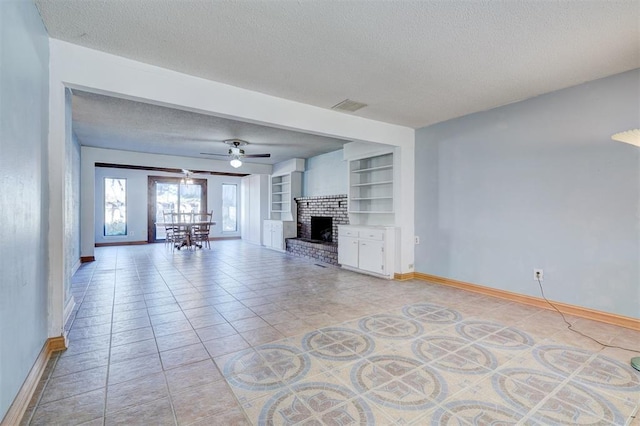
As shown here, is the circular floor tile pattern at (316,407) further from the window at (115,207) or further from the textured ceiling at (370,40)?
the window at (115,207)

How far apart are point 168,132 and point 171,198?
5661 mm

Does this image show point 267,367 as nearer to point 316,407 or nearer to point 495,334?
point 316,407

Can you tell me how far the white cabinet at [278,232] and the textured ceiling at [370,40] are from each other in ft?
16.1

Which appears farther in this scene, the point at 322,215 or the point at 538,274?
the point at 322,215

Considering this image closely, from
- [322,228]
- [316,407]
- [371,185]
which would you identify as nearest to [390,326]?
[316,407]

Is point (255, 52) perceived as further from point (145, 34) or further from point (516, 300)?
point (516, 300)

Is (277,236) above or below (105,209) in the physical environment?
below

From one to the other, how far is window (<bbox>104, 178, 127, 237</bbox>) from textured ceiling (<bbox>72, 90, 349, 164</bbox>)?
3397mm

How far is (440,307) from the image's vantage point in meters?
3.40

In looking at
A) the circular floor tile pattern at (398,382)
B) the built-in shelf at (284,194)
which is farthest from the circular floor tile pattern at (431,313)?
the built-in shelf at (284,194)

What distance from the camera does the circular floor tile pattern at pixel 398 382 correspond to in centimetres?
175

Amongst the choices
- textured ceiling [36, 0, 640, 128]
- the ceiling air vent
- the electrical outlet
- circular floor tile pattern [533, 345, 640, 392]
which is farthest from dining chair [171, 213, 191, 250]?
circular floor tile pattern [533, 345, 640, 392]

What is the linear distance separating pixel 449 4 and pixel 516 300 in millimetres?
3308

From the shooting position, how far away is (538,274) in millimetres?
3475
